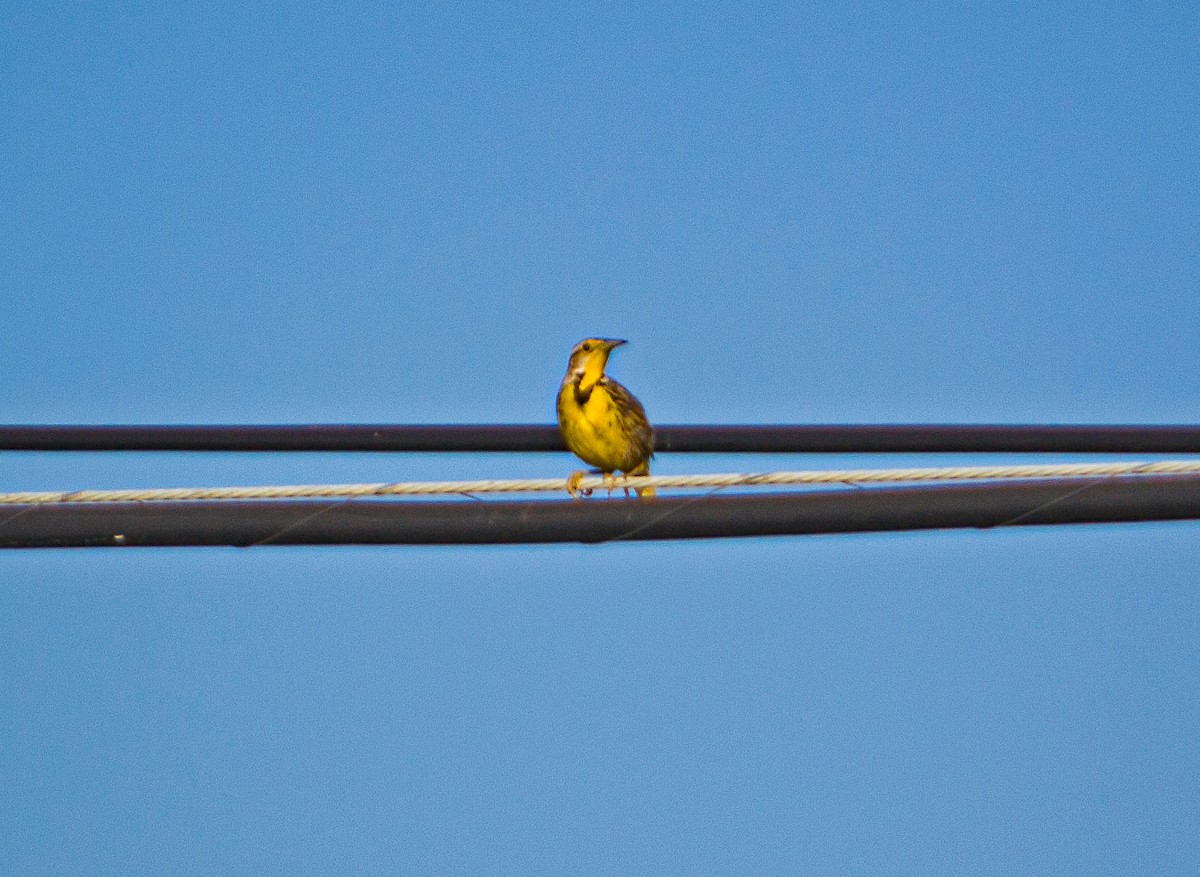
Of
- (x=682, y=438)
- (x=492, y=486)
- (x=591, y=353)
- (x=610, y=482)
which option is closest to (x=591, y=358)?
(x=591, y=353)

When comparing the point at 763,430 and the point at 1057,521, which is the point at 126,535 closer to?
the point at 1057,521

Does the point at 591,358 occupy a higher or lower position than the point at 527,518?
higher

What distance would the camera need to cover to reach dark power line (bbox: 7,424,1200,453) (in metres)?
6.65

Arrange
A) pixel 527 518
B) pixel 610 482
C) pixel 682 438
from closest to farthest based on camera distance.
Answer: pixel 527 518 → pixel 682 438 → pixel 610 482

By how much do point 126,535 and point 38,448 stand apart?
2.72 metres

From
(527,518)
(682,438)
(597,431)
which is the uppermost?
(597,431)

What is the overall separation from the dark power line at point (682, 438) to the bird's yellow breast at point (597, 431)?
4.13 feet

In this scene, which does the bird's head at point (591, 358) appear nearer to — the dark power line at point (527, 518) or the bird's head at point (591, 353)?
the bird's head at point (591, 353)

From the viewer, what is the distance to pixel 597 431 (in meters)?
8.73

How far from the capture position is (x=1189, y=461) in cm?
424

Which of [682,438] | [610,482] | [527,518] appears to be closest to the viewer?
[527,518]

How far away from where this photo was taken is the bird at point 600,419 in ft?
28.7

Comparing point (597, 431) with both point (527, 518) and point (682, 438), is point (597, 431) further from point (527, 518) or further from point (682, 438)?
point (527, 518)

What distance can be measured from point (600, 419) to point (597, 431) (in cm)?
7
